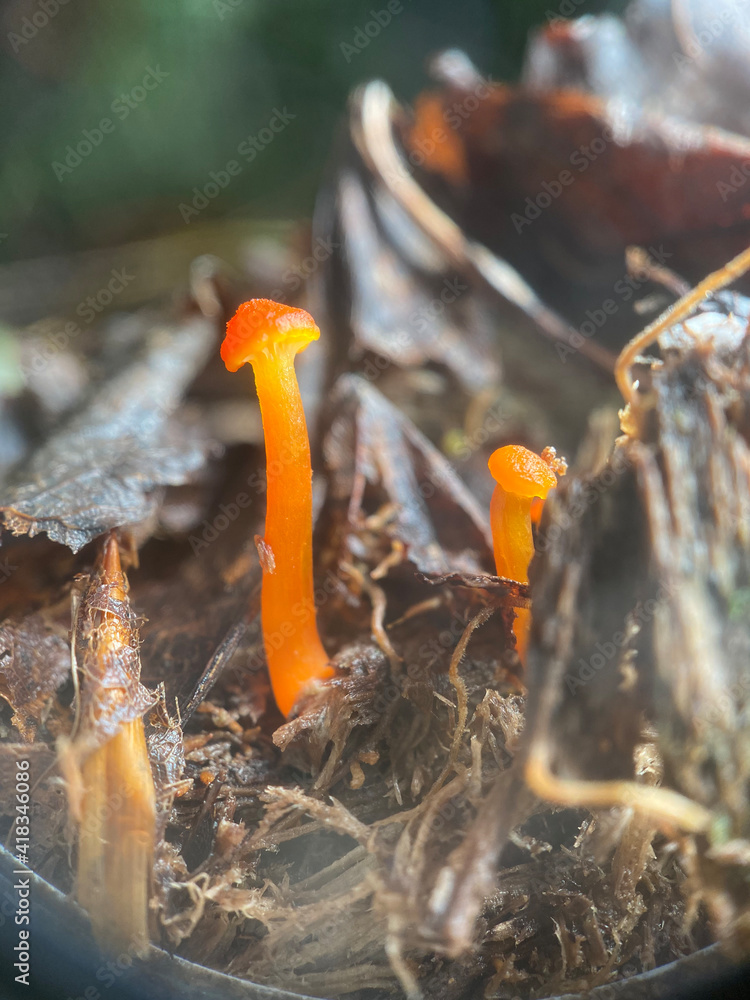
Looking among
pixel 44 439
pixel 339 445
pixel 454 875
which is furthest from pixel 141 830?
pixel 44 439

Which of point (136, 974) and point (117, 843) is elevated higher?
point (117, 843)
